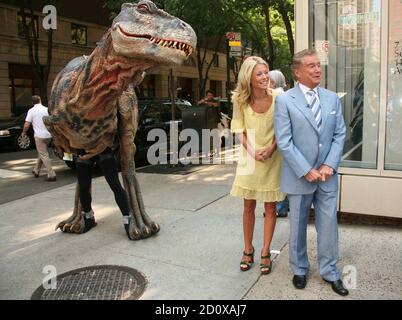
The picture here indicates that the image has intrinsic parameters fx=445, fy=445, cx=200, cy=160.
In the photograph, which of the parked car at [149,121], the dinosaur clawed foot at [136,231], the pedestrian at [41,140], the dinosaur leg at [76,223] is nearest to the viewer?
the dinosaur clawed foot at [136,231]

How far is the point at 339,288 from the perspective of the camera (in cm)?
350

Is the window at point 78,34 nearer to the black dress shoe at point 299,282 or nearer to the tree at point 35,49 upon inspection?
the tree at point 35,49

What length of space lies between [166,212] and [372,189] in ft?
8.73

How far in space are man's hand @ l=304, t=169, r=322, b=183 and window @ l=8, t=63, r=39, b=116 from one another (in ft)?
65.4

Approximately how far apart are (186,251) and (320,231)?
149 centimetres

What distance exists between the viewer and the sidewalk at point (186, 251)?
3.65 metres

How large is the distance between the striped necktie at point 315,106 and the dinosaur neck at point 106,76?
145cm

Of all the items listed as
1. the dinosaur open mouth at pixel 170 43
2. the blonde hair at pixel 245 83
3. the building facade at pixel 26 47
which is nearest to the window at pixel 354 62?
the blonde hair at pixel 245 83

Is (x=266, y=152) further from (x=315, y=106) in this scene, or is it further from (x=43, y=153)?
(x=43, y=153)

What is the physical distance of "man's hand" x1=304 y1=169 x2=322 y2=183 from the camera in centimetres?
342

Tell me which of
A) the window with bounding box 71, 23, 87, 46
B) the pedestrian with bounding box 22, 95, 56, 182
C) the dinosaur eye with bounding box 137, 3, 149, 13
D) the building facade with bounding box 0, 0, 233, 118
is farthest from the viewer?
the window with bounding box 71, 23, 87, 46

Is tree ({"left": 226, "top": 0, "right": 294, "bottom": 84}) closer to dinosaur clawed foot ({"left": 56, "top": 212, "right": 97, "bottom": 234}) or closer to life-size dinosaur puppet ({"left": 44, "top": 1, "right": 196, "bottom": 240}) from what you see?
life-size dinosaur puppet ({"left": 44, "top": 1, "right": 196, "bottom": 240})

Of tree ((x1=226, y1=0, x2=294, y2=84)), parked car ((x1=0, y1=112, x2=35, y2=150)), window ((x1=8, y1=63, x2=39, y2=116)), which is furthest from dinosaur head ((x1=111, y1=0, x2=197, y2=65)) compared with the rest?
window ((x1=8, y1=63, x2=39, y2=116))
